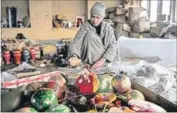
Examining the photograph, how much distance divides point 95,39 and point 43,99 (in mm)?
1378

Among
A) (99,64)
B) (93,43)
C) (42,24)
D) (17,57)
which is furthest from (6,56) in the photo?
(42,24)

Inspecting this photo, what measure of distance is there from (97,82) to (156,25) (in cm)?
395

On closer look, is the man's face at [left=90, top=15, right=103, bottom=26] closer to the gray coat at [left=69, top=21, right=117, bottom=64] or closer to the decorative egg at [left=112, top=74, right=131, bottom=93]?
the gray coat at [left=69, top=21, right=117, bottom=64]

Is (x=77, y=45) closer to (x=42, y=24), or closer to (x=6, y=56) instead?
(x=6, y=56)

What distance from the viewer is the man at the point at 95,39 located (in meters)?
2.16

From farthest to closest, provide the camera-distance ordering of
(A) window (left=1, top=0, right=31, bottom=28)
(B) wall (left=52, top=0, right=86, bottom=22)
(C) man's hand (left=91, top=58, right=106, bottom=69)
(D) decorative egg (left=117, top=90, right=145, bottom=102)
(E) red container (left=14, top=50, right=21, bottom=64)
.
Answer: (B) wall (left=52, top=0, right=86, bottom=22)
(A) window (left=1, top=0, right=31, bottom=28)
(E) red container (left=14, top=50, right=21, bottom=64)
(C) man's hand (left=91, top=58, right=106, bottom=69)
(D) decorative egg (left=117, top=90, right=145, bottom=102)

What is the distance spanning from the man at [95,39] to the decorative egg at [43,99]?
4.13 feet

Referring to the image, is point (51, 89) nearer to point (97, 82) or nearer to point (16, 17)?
point (97, 82)

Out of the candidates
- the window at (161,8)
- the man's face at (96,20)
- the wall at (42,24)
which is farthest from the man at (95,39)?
the window at (161,8)

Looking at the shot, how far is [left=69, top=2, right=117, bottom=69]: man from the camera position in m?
2.16

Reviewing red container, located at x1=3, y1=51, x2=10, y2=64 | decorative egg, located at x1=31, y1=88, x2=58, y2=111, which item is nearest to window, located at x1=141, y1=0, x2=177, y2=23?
red container, located at x1=3, y1=51, x2=10, y2=64

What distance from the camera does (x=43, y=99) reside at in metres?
0.85

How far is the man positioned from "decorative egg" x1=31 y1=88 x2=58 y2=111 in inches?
49.5

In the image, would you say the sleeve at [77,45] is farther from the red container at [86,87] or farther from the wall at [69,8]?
the wall at [69,8]
